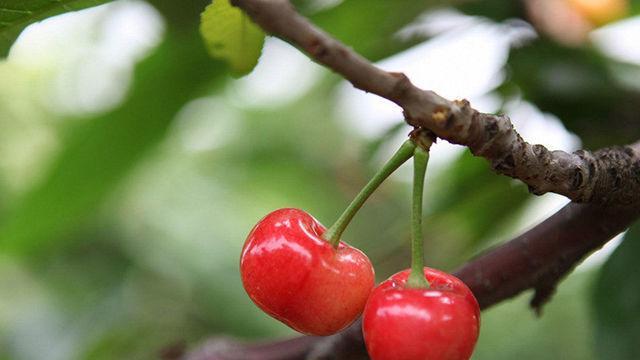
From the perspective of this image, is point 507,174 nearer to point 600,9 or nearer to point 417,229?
point 417,229

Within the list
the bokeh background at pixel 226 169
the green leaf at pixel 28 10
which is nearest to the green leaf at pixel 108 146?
the bokeh background at pixel 226 169

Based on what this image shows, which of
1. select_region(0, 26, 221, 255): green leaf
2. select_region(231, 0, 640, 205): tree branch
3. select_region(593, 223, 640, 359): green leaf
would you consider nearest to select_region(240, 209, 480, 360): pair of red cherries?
select_region(231, 0, 640, 205): tree branch

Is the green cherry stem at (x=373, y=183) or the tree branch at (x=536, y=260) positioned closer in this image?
the green cherry stem at (x=373, y=183)

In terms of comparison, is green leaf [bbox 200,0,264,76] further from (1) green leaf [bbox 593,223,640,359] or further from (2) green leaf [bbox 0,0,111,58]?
(1) green leaf [bbox 593,223,640,359]

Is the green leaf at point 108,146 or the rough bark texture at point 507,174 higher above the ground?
the rough bark texture at point 507,174

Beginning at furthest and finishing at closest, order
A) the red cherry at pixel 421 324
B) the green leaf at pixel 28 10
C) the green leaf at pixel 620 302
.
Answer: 1. the green leaf at pixel 620 302
2. the green leaf at pixel 28 10
3. the red cherry at pixel 421 324

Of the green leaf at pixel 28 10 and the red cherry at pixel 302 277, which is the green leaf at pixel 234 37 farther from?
the red cherry at pixel 302 277
